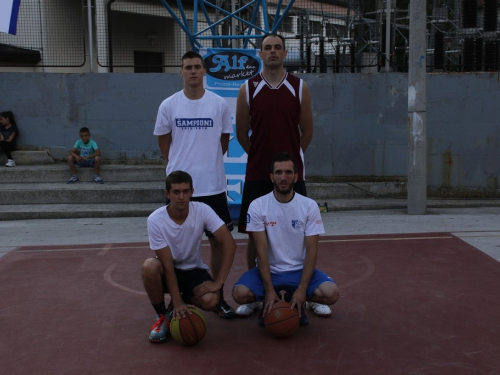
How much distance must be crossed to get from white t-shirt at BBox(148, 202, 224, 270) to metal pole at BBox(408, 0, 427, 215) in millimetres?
5053

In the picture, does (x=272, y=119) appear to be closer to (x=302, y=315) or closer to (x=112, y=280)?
(x=302, y=315)

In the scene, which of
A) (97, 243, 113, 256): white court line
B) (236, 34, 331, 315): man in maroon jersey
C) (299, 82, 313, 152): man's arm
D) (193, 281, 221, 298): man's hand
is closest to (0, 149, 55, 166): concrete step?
(97, 243, 113, 256): white court line

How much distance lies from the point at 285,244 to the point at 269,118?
3.38 feet

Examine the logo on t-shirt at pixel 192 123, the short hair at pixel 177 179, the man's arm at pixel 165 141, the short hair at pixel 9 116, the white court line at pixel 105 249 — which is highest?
the short hair at pixel 9 116

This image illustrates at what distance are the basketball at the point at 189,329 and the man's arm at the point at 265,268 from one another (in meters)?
0.47

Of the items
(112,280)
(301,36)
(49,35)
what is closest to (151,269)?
(112,280)

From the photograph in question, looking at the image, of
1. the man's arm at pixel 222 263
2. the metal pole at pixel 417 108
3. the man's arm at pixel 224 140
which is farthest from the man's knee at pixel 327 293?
the metal pole at pixel 417 108

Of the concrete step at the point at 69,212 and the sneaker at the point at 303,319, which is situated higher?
the concrete step at the point at 69,212

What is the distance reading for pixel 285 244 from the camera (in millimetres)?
4355

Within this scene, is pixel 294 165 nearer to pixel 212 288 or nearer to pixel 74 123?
pixel 212 288

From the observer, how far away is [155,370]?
3693mm

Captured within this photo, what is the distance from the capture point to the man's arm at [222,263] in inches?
165

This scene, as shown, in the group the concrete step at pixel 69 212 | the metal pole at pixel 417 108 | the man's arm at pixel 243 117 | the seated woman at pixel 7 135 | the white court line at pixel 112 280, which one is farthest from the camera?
the seated woman at pixel 7 135

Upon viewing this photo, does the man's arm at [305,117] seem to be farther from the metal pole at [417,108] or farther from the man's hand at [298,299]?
the metal pole at [417,108]
